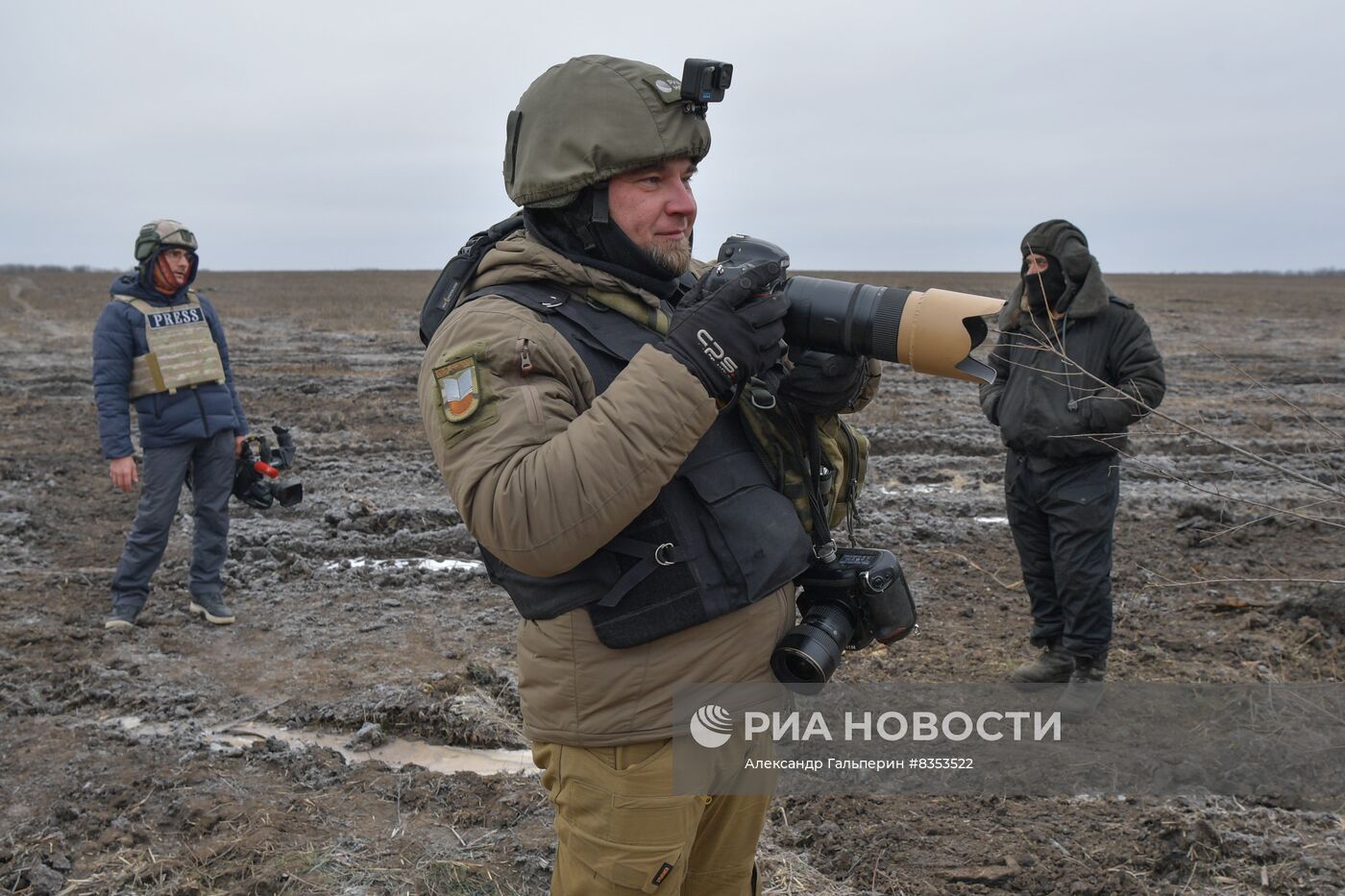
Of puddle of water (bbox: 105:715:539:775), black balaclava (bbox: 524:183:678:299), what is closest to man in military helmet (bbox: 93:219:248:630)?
puddle of water (bbox: 105:715:539:775)

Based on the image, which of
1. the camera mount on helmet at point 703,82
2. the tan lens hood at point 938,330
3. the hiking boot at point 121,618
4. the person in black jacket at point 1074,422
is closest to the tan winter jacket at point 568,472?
the camera mount on helmet at point 703,82

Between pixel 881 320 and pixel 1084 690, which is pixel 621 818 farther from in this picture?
pixel 1084 690

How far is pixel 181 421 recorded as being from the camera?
17.7 feet

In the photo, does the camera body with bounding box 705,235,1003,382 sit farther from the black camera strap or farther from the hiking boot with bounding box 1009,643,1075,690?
the hiking boot with bounding box 1009,643,1075,690

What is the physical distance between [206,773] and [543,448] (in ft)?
9.64

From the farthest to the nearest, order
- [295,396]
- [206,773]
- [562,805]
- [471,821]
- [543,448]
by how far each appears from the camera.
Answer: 1. [295,396]
2. [206,773]
3. [471,821]
4. [562,805]
5. [543,448]

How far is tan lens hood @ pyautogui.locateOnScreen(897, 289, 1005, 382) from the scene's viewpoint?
2.02 meters

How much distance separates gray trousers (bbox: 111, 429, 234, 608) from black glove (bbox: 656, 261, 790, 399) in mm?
4500

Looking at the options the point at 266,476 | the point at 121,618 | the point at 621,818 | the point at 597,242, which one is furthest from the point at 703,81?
the point at 121,618

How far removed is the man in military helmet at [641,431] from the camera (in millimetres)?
1752

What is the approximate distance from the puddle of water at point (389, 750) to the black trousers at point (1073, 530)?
2331mm

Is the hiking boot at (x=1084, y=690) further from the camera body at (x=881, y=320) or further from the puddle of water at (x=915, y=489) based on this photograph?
the puddle of water at (x=915, y=489)

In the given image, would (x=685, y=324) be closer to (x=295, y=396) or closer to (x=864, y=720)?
(x=864, y=720)

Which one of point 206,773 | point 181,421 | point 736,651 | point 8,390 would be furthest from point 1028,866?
point 8,390
